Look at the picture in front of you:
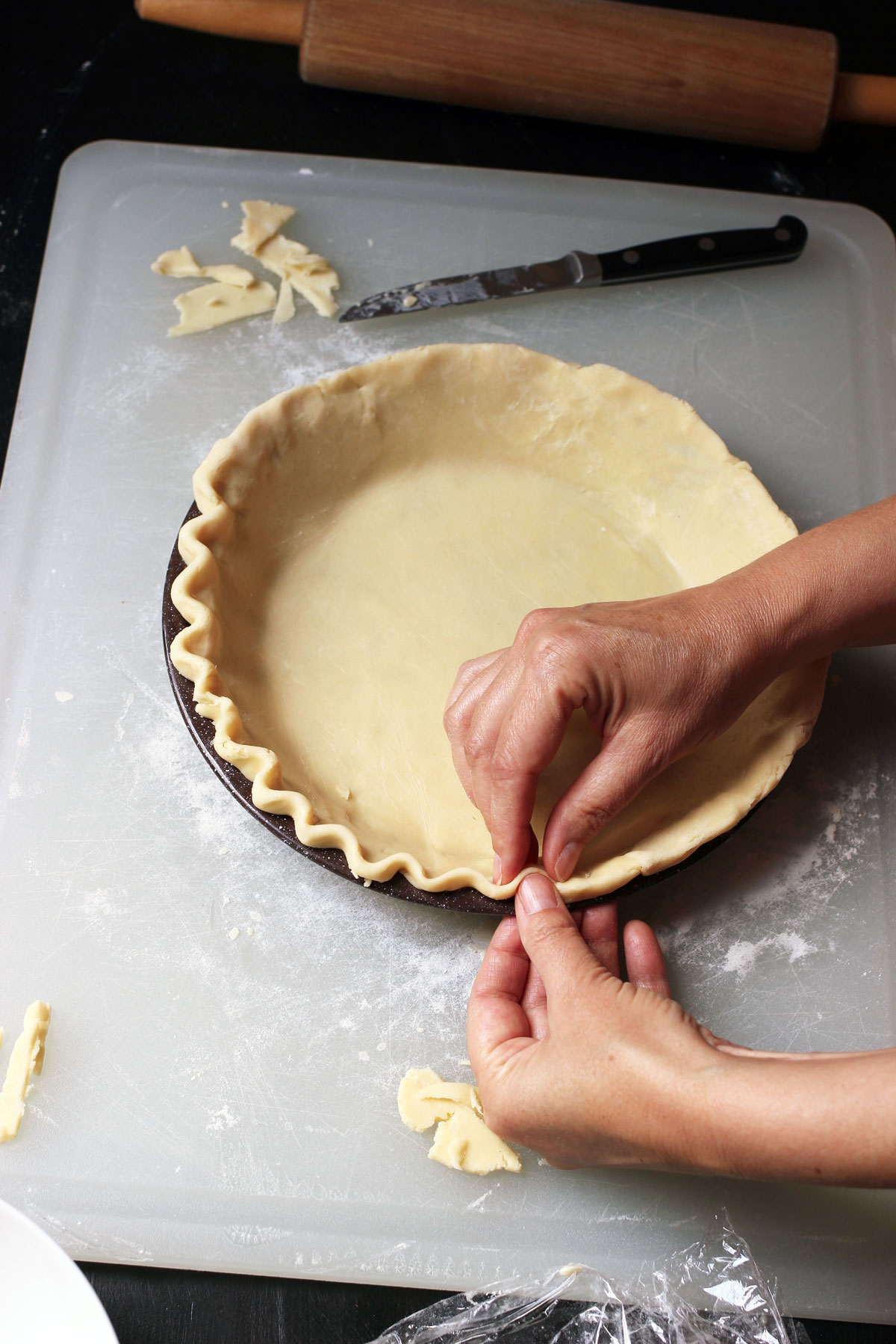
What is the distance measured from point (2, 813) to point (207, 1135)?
63cm

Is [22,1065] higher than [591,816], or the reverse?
[591,816]

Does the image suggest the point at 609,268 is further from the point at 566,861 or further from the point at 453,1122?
the point at 453,1122

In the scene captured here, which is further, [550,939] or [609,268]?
[609,268]

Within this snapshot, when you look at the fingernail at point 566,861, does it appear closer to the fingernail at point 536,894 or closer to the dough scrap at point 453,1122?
the fingernail at point 536,894

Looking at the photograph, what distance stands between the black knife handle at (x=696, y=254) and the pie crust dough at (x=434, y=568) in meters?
0.44

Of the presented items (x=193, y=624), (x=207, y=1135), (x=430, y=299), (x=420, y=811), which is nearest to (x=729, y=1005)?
(x=420, y=811)

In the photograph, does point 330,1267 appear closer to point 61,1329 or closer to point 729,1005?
point 61,1329

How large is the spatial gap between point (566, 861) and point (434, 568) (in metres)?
0.61

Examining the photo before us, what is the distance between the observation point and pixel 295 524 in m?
1.89

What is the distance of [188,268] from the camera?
2191 mm

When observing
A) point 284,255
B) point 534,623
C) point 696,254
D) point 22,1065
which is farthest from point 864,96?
point 22,1065

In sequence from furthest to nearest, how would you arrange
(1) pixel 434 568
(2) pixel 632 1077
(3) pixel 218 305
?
(3) pixel 218 305 → (1) pixel 434 568 → (2) pixel 632 1077

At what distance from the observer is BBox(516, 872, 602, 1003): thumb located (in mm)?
1495

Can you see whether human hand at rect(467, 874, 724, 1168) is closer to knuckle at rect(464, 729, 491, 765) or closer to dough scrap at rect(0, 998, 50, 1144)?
knuckle at rect(464, 729, 491, 765)
